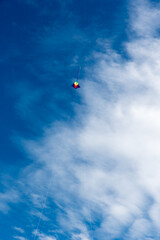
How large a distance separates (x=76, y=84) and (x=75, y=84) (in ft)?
0.53

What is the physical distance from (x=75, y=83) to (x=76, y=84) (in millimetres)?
241

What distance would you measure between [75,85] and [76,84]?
23cm

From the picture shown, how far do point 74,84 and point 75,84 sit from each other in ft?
0.52

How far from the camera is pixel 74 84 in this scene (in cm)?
2081

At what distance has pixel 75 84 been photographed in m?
20.8

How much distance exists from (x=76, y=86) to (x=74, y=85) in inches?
13.9

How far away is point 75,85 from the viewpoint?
68.3ft

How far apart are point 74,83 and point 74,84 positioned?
0.68ft

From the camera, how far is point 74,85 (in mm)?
20797

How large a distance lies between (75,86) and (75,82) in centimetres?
75

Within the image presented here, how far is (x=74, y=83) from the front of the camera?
68.6 feet

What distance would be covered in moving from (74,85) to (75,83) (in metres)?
0.40

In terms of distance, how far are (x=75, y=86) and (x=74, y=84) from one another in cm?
36

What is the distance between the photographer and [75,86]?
20.8 meters
